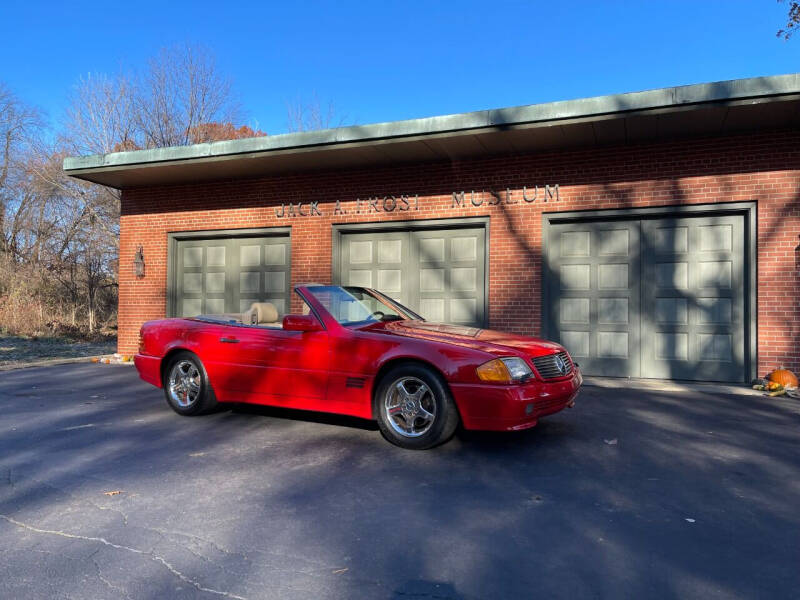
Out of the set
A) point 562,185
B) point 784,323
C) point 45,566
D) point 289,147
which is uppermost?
point 289,147

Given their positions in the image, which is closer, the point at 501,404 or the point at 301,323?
the point at 501,404

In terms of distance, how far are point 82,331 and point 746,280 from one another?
59.7ft

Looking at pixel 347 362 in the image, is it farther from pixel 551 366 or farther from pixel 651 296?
pixel 651 296

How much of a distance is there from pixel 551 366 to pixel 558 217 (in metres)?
5.07

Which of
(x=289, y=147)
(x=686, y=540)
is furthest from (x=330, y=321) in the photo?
(x=289, y=147)

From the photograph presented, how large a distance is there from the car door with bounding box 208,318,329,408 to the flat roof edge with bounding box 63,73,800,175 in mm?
4440

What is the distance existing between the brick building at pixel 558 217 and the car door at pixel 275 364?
4509 mm

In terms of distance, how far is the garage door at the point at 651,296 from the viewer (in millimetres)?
8578

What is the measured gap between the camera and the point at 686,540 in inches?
118

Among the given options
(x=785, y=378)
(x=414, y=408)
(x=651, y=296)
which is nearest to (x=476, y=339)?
(x=414, y=408)

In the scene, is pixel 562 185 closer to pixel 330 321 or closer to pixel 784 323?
pixel 784 323

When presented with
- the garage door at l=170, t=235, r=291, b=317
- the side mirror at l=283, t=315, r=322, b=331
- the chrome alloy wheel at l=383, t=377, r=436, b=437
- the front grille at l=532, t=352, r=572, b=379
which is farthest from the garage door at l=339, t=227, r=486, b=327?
the chrome alloy wheel at l=383, t=377, r=436, b=437

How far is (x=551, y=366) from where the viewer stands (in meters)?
4.81

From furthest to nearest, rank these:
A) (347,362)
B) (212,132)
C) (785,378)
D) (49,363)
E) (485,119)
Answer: (212,132)
(49,363)
(485,119)
(785,378)
(347,362)
